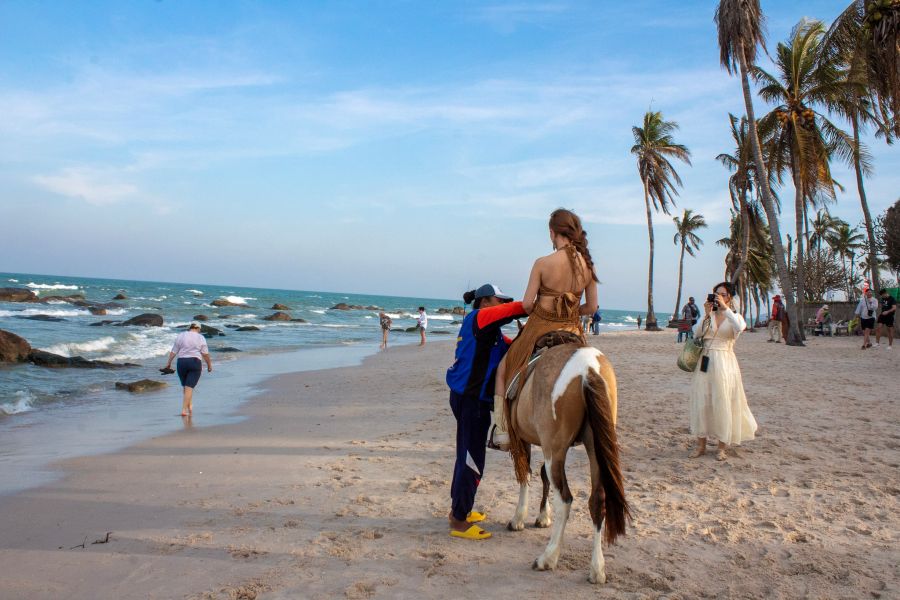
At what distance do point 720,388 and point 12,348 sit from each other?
665 inches

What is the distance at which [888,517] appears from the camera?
4.76 metres

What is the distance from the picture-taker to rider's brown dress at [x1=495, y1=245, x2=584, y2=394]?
167 inches

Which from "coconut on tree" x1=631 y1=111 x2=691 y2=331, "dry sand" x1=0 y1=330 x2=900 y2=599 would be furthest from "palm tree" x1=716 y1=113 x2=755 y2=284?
"dry sand" x1=0 y1=330 x2=900 y2=599

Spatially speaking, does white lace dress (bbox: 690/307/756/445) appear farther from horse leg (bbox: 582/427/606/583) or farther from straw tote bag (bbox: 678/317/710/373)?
horse leg (bbox: 582/427/606/583)

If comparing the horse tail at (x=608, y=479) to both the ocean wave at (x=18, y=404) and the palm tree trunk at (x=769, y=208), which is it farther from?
the palm tree trunk at (x=769, y=208)

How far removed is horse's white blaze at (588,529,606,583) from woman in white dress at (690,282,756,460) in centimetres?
350

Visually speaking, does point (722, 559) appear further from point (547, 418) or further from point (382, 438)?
point (382, 438)

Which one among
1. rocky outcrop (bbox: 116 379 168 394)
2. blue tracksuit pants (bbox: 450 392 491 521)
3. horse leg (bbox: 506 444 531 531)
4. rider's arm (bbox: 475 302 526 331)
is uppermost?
rider's arm (bbox: 475 302 526 331)

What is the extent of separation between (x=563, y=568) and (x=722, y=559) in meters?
1.07

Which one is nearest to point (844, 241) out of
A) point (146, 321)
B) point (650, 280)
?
point (650, 280)

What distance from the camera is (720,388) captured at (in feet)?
22.1

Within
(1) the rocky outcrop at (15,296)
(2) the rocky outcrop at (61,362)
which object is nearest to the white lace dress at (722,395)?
(2) the rocky outcrop at (61,362)

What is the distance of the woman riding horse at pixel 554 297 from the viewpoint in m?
4.27

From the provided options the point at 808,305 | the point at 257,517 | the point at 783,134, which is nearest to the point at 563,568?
the point at 257,517
